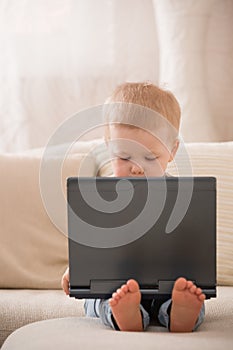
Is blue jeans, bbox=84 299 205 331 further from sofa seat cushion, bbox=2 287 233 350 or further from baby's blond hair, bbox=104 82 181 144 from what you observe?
baby's blond hair, bbox=104 82 181 144

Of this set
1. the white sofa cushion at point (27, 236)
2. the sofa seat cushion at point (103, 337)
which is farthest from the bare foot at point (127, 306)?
the white sofa cushion at point (27, 236)

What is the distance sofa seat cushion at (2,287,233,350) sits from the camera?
150cm

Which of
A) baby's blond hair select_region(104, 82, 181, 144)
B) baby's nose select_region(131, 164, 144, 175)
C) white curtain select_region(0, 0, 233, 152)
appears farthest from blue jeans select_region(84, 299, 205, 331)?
white curtain select_region(0, 0, 233, 152)

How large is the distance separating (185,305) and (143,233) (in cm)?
16

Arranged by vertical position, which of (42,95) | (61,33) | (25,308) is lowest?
(25,308)

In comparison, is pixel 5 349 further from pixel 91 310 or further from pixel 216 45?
pixel 216 45

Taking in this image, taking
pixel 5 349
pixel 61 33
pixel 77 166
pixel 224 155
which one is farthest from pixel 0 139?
pixel 5 349

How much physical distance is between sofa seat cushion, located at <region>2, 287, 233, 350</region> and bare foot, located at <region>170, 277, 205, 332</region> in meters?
0.03

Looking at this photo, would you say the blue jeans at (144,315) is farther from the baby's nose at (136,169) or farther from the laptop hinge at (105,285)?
the baby's nose at (136,169)

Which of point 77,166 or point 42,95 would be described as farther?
point 42,95

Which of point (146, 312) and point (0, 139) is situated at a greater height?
point (0, 139)

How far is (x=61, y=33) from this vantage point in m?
3.12

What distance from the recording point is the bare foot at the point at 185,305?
1.56 metres

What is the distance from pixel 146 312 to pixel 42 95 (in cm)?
157
